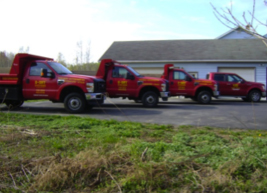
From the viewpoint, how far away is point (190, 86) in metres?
14.9

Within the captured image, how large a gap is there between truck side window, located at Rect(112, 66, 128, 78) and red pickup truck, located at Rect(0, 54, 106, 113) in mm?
2234

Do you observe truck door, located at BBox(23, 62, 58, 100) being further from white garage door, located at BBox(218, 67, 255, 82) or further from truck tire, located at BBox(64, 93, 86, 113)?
white garage door, located at BBox(218, 67, 255, 82)

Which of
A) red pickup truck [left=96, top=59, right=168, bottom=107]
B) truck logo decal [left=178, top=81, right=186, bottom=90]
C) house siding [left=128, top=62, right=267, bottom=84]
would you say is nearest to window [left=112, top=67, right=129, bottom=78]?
red pickup truck [left=96, top=59, right=168, bottom=107]

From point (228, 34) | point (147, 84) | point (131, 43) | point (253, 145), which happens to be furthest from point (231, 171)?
point (228, 34)

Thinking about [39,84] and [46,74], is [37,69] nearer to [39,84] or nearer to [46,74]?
[46,74]

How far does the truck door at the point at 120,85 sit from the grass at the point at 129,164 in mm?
7161

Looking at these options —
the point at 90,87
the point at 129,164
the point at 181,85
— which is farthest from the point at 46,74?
the point at 181,85

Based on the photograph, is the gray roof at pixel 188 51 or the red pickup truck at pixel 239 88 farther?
the gray roof at pixel 188 51

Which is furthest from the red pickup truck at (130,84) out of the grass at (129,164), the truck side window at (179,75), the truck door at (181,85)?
the grass at (129,164)

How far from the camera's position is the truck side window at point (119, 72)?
12719mm

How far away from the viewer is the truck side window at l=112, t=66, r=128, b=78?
12.7 meters

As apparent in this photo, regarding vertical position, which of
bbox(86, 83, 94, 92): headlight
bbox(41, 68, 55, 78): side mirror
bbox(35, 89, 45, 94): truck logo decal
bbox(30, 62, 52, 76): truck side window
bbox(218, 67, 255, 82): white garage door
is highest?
bbox(218, 67, 255, 82): white garage door

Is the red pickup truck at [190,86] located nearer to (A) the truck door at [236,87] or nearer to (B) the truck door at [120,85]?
(A) the truck door at [236,87]

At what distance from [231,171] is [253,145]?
1.30 m
